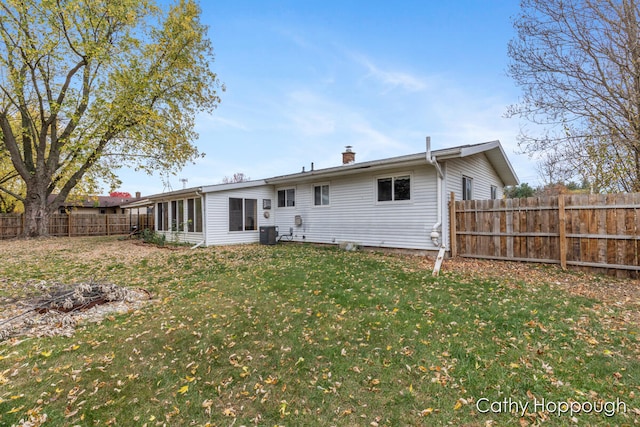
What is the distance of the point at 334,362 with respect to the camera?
10.0 feet

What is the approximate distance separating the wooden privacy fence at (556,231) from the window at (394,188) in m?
1.46

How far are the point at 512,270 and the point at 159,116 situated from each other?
15659 mm

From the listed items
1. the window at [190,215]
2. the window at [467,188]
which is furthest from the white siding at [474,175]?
the window at [190,215]

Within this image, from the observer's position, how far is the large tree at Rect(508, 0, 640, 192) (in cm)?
703

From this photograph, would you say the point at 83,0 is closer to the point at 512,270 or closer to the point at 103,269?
the point at 103,269

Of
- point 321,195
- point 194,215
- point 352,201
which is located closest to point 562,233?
point 352,201

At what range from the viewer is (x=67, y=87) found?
13961 mm

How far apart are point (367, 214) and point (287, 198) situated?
440 centimetres

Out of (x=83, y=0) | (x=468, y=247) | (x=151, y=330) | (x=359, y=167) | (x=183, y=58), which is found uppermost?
(x=83, y=0)

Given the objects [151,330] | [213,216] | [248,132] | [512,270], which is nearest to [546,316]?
[512,270]

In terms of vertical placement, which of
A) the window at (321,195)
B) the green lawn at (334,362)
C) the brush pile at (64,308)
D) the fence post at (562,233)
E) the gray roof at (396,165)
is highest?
the gray roof at (396,165)

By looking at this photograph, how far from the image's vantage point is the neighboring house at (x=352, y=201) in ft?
28.7

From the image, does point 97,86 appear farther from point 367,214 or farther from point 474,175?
point 474,175

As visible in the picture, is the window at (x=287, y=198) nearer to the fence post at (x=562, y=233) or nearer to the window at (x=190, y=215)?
the window at (x=190, y=215)
